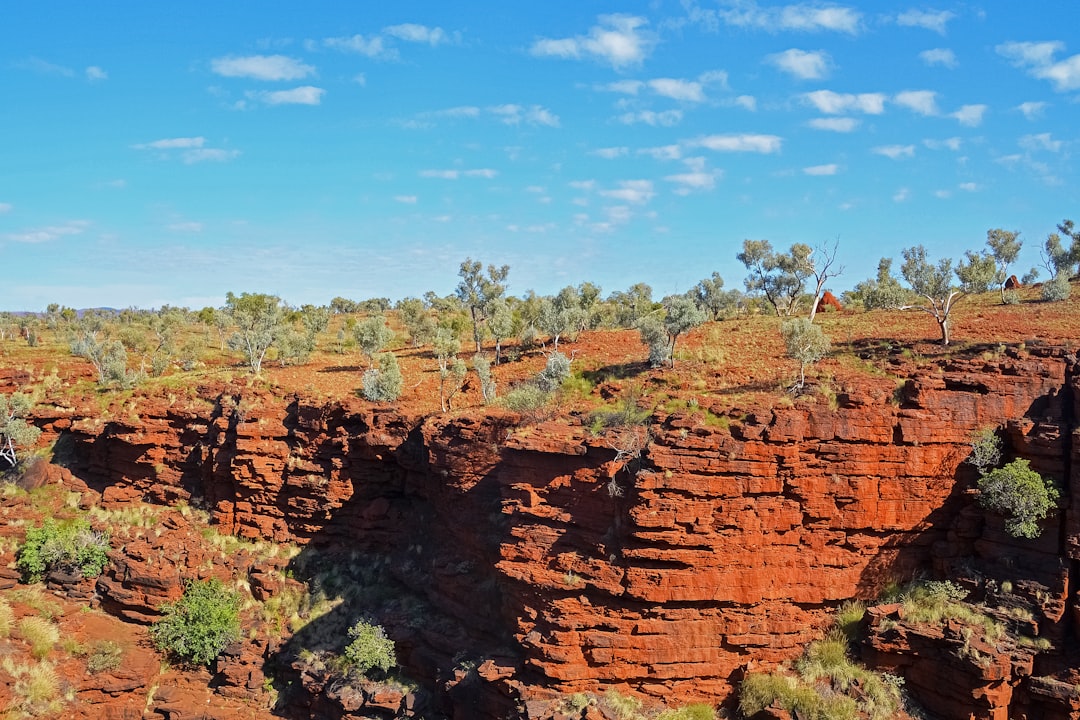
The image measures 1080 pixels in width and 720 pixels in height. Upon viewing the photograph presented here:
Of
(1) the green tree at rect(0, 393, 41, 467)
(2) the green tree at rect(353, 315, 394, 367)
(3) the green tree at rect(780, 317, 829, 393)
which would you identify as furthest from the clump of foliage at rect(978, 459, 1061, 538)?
(1) the green tree at rect(0, 393, 41, 467)

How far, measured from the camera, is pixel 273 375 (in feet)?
104

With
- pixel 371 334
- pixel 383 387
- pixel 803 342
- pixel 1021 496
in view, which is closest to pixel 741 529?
pixel 1021 496

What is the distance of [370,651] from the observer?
62.0 ft

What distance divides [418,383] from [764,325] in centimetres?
1528

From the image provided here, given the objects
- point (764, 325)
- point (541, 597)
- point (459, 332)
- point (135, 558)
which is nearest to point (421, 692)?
point (541, 597)

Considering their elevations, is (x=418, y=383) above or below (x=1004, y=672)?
above

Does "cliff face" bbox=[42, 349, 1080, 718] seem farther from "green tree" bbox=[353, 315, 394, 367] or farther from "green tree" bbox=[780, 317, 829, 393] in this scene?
"green tree" bbox=[353, 315, 394, 367]

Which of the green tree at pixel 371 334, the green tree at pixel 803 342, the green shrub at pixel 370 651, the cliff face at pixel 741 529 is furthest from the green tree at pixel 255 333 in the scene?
the green tree at pixel 803 342

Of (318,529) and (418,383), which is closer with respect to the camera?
(318,529)

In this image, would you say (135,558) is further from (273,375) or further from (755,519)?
(755,519)

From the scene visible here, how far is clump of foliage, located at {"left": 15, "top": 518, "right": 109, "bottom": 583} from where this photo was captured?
76.2 ft

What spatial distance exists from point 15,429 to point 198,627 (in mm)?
13402

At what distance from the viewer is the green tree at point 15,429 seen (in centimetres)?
2739

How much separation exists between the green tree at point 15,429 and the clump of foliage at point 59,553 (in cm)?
532
